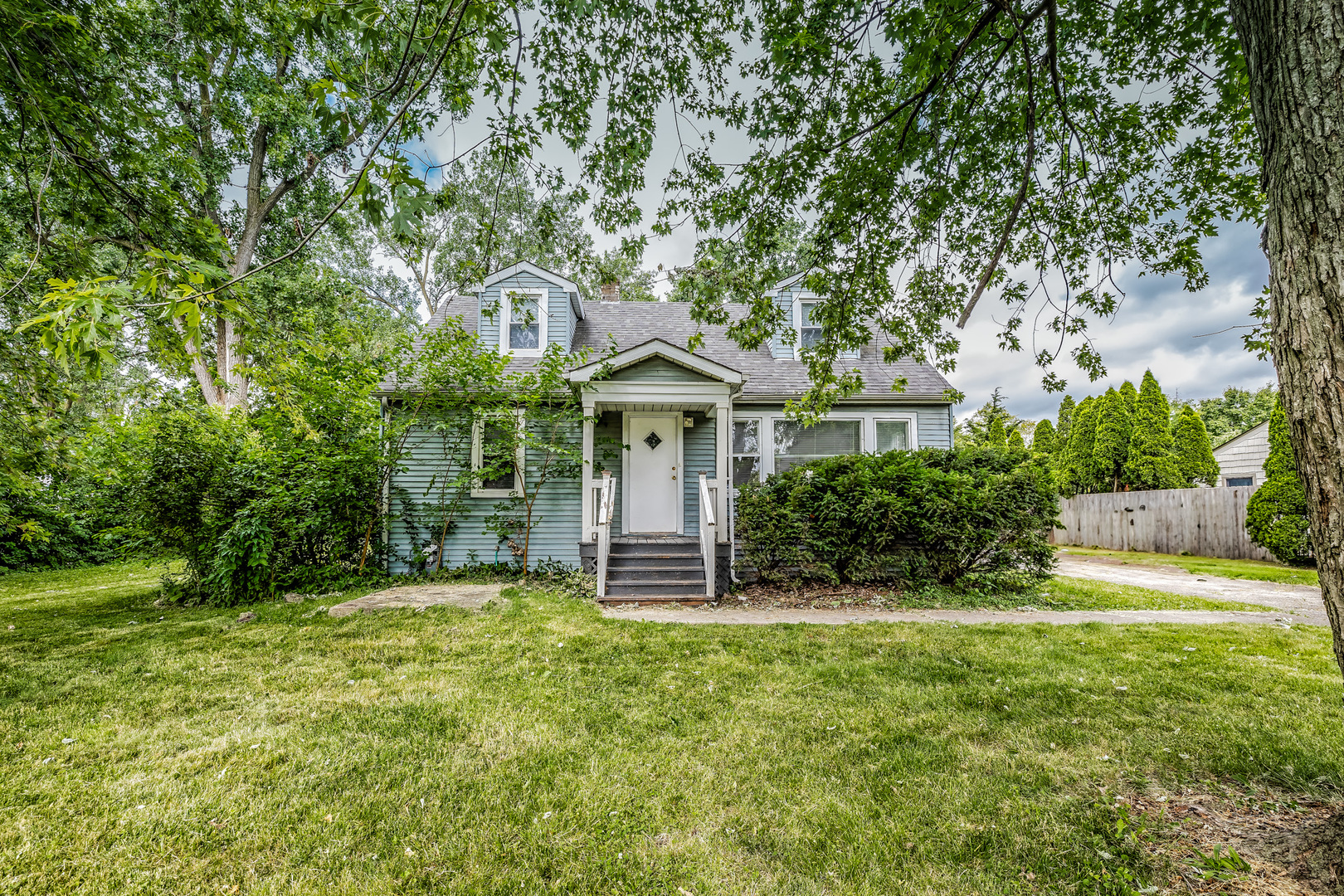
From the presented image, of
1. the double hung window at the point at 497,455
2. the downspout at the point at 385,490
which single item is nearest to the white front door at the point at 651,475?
the double hung window at the point at 497,455

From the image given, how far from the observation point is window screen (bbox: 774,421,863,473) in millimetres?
10273

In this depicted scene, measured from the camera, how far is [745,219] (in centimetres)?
468

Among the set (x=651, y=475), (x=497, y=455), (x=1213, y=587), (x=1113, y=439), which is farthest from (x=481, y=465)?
(x=1113, y=439)

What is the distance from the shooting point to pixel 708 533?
300 inches

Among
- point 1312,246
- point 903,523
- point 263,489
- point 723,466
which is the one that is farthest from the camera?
point 723,466

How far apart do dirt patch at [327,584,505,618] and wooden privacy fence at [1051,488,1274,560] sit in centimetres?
1069

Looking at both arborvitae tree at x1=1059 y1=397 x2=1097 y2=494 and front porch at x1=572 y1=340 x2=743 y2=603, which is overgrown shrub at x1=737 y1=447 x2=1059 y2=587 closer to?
front porch at x1=572 y1=340 x2=743 y2=603

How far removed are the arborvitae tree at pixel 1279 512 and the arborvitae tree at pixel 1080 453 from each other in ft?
17.6

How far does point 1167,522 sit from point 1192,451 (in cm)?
365

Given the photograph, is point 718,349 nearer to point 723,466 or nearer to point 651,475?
point 651,475

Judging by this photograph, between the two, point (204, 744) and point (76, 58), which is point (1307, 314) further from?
point (76, 58)

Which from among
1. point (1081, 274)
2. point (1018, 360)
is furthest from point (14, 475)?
point (1081, 274)

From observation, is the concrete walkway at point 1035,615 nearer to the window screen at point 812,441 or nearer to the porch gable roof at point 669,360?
the porch gable roof at point 669,360

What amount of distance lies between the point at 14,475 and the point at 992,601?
10.1 m
